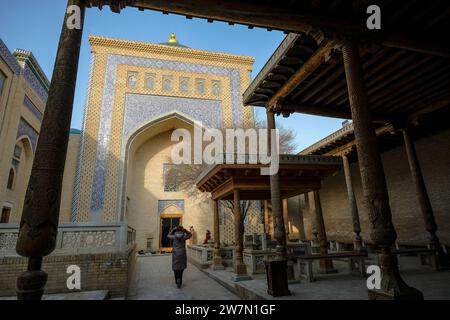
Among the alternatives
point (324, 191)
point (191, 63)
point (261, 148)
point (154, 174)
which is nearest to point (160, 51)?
point (191, 63)

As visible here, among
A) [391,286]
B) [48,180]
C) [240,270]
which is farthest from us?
[240,270]

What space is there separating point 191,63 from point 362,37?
1618 centimetres

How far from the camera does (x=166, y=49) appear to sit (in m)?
18.2

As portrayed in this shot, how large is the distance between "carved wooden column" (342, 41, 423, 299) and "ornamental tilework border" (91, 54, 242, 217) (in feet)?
46.4

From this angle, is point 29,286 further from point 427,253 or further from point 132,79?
point 132,79

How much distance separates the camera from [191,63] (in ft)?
61.4

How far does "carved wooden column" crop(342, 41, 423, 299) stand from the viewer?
298cm

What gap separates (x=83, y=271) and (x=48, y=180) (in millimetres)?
3964

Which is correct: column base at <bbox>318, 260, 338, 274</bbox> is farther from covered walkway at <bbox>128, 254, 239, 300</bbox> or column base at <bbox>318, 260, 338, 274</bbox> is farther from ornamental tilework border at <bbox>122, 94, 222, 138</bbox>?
ornamental tilework border at <bbox>122, 94, 222, 138</bbox>

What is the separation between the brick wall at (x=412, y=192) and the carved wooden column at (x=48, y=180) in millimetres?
11222

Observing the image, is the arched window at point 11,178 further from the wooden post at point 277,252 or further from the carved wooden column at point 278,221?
the carved wooden column at point 278,221

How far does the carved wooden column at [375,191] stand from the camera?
9.78 feet

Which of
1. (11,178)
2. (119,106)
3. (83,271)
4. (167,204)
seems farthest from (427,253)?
(11,178)

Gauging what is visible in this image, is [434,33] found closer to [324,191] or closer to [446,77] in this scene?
[446,77]
